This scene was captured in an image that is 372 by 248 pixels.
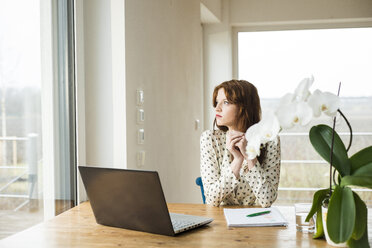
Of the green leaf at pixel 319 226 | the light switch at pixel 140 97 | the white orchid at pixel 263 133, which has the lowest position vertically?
the green leaf at pixel 319 226

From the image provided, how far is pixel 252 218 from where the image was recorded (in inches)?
61.4

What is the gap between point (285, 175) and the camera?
5078 mm

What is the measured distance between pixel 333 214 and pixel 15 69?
1251 millimetres

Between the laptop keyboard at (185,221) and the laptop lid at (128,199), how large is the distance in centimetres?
5

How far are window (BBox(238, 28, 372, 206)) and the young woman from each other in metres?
2.72

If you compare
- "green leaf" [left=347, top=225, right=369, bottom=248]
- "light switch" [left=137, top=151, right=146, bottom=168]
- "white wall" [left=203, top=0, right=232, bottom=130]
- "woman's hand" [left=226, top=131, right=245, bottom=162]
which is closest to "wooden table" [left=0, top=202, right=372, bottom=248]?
"green leaf" [left=347, top=225, right=369, bottom=248]

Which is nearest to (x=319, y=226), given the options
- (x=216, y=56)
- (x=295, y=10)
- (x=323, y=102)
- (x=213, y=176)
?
(x=323, y=102)

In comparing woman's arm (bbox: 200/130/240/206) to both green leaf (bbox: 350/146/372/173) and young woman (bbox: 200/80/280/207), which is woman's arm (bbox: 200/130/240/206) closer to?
young woman (bbox: 200/80/280/207)

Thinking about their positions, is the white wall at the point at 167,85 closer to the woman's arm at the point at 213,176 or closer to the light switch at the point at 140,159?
the light switch at the point at 140,159

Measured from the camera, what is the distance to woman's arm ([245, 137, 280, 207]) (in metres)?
2.06

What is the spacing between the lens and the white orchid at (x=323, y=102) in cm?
107

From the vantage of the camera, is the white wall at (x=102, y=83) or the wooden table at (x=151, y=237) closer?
the wooden table at (x=151, y=237)

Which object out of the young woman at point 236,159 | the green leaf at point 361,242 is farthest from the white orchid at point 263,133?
the young woman at point 236,159

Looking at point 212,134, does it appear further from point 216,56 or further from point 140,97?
point 216,56
